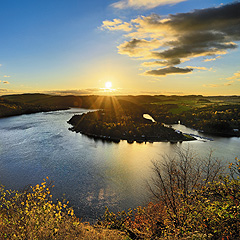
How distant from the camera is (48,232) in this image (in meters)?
9.72

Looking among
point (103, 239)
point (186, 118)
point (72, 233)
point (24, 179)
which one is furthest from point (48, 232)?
→ point (186, 118)

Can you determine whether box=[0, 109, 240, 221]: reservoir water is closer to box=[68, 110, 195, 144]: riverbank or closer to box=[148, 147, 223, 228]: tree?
box=[148, 147, 223, 228]: tree

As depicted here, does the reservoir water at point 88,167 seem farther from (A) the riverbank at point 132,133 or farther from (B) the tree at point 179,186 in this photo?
(A) the riverbank at point 132,133

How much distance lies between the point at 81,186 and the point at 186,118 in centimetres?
10703

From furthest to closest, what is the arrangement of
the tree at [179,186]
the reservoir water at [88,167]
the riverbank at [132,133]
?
the riverbank at [132,133] → the reservoir water at [88,167] → the tree at [179,186]

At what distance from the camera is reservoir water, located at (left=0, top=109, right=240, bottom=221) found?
28.2 m

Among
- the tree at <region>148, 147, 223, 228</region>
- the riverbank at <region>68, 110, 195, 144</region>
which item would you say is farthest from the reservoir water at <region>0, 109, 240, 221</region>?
the riverbank at <region>68, 110, 195, 144</region>

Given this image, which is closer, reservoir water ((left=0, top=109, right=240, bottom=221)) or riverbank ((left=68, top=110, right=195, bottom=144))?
reservoir water ((left=0, top=109, right=240, bottom=221))

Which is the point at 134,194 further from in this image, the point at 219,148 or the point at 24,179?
the point at 219,148

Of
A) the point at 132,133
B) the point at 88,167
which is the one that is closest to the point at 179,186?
the point at 88,167

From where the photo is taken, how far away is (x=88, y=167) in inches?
1620

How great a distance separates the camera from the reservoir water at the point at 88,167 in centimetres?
2823

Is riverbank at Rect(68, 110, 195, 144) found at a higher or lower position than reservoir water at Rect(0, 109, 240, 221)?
higher

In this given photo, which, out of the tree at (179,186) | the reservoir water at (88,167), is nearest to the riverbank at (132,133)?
the reservoir water at (88,167)
